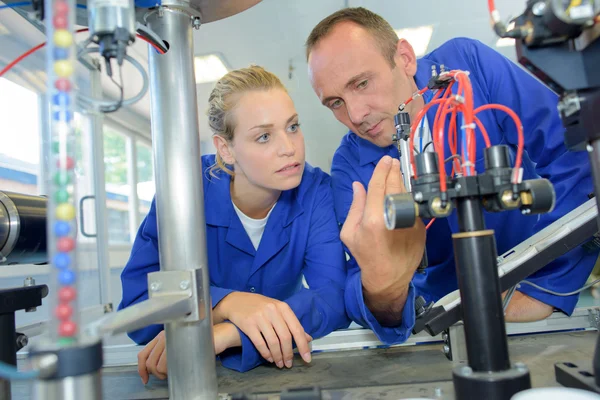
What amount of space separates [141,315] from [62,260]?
0.10m

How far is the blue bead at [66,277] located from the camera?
31cm

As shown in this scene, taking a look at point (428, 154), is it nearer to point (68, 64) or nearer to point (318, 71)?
point (68, 64)

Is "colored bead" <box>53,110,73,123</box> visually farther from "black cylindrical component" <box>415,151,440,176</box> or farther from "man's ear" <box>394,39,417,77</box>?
"man's ear" <box>394,39,417,77</box>

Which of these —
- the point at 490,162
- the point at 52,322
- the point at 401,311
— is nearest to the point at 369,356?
the point at 401,311

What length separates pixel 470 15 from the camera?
11.3 ft

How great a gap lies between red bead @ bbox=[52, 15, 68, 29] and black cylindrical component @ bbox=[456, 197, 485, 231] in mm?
377

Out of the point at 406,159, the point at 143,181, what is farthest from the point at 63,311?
the point at 143,181

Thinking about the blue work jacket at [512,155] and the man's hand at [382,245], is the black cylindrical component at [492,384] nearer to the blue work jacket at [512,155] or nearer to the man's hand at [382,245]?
the man's hand at [382,245]

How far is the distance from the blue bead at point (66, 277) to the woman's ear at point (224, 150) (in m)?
1.02

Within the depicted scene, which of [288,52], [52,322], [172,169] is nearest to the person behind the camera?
[52,322]

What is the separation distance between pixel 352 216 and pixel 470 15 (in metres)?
3.38

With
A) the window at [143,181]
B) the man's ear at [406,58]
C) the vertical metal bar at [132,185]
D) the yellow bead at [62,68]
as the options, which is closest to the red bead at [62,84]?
the yellow bead at [62,68]

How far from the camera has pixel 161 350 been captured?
69cm

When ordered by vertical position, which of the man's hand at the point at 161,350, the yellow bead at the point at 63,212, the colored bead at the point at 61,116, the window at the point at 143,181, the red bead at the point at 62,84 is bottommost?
the man's hand at the point at 161,350
